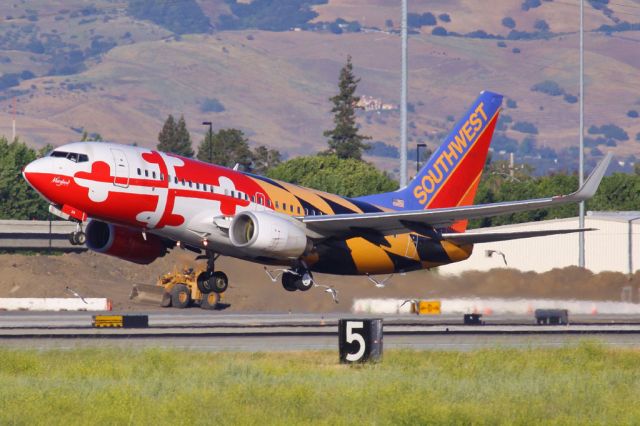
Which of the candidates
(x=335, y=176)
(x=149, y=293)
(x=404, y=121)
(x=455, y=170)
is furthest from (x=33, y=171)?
(x=335, y=176)

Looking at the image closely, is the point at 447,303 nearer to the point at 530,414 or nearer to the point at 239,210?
the point at 239,210

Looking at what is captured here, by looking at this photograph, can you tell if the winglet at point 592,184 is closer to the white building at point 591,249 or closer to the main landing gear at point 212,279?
the main landing gear at point 212,279

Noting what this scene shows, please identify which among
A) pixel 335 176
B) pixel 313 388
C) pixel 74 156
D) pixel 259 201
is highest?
pixel 335 176

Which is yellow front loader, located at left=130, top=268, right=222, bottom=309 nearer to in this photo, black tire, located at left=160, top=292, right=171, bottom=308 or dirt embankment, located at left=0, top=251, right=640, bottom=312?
black tire, located at left=160, top=292, right=171, bottom=308

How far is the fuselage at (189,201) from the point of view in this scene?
46.8 meters

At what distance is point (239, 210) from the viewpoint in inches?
2029

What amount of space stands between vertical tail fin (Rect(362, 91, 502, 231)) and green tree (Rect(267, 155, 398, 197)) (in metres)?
86.0

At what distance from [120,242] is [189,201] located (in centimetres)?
451

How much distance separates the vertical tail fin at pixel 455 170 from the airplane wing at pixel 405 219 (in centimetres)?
567

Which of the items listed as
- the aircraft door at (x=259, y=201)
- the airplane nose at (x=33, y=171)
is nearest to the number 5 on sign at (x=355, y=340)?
the aircraft door at (x=259, y=201)

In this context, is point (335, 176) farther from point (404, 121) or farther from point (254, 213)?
point (254, 213)

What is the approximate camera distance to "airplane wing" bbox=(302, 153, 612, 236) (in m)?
50.8

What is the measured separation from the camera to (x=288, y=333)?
5828 cm

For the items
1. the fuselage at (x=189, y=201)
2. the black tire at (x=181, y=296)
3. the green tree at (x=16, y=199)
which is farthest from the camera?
the green tree at (x=16, y=199)
